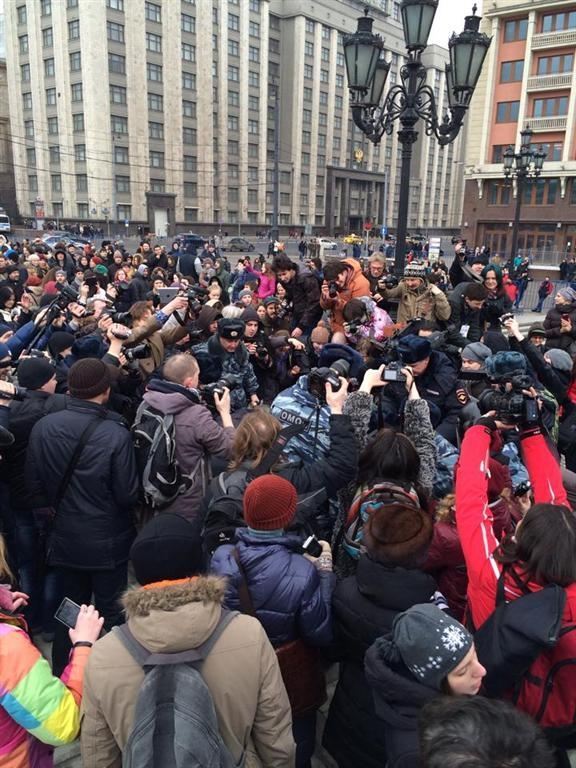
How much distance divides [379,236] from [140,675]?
74038 millimetres

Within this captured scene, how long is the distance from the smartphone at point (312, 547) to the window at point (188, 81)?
61.5 metres

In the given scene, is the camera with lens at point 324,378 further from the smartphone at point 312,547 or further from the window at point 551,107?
the window at point 551,107

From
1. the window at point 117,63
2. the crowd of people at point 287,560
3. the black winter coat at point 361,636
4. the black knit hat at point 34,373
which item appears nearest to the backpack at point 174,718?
the crowd of people at point 287,560

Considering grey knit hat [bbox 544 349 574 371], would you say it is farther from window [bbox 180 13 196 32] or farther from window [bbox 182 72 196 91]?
window [bbox 180 13 196 32]

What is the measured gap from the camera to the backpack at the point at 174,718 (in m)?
1.36

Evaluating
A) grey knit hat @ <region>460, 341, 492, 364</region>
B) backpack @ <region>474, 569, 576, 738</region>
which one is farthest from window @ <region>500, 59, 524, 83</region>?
backpack @ <region>474, 569, 576, 738</region>

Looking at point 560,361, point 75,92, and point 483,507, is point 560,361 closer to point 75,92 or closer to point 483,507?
point 483,507

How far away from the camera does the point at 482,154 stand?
39.0 metres

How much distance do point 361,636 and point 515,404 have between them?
1.20m

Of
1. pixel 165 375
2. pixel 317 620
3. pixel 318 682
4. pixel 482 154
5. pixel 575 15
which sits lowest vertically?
pixel 318 682

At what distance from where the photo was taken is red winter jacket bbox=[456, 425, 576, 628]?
6.66 ft

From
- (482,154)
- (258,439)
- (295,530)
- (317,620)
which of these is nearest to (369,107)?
(258,439)

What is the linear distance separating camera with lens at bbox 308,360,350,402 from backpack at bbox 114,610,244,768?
176 cm

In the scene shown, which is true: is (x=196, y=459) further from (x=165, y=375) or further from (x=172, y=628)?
(x=172, y=628)
